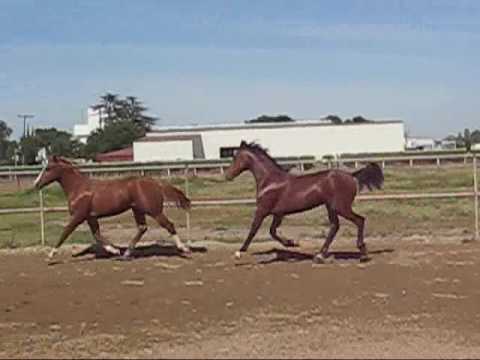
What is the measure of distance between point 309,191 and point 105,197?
3.28m

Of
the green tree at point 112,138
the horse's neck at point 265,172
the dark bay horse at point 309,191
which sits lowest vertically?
the dark bay horse at point 309,191

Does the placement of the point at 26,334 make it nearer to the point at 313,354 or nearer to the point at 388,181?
the point at 313,354

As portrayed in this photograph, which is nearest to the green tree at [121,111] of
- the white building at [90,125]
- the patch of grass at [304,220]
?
the white building at [90,125]

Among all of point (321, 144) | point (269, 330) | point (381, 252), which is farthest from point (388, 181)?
point (321, 144)

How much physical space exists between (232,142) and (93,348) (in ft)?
264

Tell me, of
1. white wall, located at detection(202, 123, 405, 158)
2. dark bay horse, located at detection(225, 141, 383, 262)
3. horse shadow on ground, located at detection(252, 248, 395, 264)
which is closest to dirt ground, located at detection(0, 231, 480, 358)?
horse shadow on ground, located at detection(252, 248, 395, 264)

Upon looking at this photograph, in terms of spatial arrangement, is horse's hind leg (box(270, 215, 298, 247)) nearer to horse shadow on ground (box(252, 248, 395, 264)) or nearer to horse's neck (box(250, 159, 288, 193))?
horse shadow on ground (box(252, 248, 395, 264))

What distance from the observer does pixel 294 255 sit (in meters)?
14.1

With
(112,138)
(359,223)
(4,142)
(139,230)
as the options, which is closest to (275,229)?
(359,223)

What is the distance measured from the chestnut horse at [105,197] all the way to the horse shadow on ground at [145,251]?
0.39 meters

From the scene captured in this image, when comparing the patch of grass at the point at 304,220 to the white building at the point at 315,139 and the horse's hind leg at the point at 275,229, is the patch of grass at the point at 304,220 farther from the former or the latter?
the white building at the point at 315,139

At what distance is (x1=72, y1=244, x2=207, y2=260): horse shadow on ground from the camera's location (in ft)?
47.5

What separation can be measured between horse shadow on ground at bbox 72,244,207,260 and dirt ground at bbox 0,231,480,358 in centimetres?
13

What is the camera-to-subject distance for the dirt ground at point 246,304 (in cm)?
739
